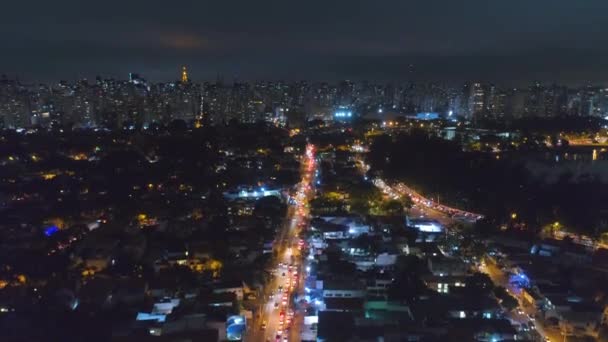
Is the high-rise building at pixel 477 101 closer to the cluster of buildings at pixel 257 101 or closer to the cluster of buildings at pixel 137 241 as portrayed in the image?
the cluster of buildings at pixel 257 101

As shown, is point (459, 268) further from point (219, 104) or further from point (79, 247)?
point (219, 104)

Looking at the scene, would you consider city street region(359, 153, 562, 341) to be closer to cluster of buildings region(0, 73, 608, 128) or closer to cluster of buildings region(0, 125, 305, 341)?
cluster of buildings region(0, 125, 305, 341)

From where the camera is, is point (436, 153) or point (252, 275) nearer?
point (252, 275)

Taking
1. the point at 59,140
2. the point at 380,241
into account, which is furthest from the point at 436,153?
the point at 59,140

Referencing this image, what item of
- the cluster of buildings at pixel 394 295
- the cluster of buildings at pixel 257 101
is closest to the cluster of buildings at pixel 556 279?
the cluster of buildings at pixel 394 295

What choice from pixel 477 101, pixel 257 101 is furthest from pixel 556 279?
pixel 477 101

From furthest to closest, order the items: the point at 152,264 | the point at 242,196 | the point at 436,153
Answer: the point at 436,153 < the point at 242,196 < the point at 152,264
